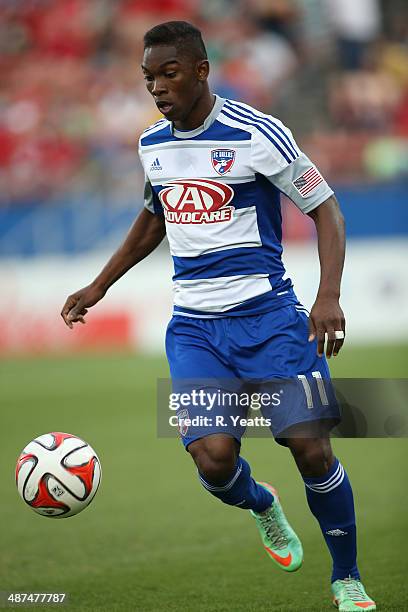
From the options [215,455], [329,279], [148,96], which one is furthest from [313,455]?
[148,96]

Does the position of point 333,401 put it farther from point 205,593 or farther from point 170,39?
point 170,39

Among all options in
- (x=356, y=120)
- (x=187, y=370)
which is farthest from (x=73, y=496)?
(x=356, y=120)

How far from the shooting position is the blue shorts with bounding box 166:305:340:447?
466 cm

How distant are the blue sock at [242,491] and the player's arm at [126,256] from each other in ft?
3.67

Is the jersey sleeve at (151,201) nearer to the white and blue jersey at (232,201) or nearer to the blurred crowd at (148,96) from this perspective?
the white and blue jersey at (232,201)

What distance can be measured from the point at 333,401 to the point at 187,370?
650mm

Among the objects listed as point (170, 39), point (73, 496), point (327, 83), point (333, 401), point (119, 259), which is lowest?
point (73, 496)

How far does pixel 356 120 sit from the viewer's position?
1902 cm

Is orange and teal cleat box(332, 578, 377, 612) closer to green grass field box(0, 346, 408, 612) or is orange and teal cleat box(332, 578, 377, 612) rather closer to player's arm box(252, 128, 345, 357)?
green grass field box(0, 346, 408, 612)

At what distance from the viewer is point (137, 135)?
61.2 ft

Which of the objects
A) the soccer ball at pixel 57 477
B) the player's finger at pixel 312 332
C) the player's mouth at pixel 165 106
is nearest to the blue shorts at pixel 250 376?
the player's finger at pixel 312 332

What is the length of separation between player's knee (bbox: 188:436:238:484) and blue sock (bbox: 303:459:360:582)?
0.35 metres

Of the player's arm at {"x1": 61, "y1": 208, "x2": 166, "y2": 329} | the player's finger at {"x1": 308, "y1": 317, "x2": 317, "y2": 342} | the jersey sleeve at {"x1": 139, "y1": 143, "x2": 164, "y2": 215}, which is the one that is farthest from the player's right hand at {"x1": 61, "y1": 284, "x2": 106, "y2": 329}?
the player's finger at {"x1": 308, "y1": 317, "x2": 317, "y2": 342}

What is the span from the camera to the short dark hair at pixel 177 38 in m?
4.64
